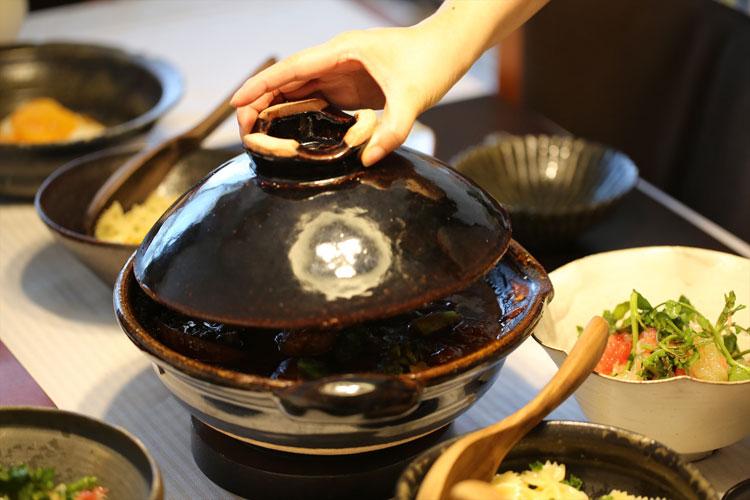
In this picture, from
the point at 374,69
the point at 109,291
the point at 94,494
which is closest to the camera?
the point at 94,494

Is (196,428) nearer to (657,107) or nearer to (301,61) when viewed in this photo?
(301,61)

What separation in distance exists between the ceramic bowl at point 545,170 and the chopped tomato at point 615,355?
761 millimetres

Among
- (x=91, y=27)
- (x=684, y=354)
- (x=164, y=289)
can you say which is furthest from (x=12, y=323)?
(x=91, y=27)

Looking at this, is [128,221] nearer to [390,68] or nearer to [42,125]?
[42,125]

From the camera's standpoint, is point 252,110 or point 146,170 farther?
point 146,170

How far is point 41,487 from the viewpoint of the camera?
1025 millimetres

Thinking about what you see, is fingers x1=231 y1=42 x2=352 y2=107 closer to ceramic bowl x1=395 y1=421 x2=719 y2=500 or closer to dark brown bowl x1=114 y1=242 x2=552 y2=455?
dark brown bowl x1=114 y1=242 x2=552 y2=455

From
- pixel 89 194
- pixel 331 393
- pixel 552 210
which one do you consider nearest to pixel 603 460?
pixel 331 393

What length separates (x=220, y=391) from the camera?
→ 988 mm

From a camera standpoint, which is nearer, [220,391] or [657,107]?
[220,391]

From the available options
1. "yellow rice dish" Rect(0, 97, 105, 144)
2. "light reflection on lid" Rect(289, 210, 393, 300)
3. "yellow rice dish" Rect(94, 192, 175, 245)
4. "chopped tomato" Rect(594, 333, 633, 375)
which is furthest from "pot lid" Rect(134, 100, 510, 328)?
"yellow rice dish" Rect(0, 97, 105, 144)

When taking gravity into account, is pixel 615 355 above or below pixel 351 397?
below

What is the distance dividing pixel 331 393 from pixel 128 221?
103cm

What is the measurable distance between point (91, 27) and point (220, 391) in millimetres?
2638
